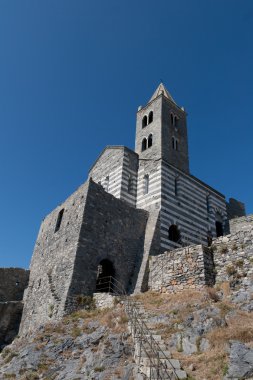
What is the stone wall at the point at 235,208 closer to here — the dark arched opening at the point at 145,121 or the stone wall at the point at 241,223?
the stone wall at the point at 241,223

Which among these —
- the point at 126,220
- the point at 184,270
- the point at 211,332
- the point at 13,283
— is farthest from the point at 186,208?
the point at 13,283

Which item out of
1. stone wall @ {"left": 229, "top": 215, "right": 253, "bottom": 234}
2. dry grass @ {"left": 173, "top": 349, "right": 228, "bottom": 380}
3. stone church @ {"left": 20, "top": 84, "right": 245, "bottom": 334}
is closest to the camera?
dry grass @ {"left": 173, "top": 349, "right": 228, "bottom": 380}

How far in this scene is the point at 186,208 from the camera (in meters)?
27.6

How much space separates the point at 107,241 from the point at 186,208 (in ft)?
27.6

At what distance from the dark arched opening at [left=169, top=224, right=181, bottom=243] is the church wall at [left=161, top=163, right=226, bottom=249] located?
29 centimetres

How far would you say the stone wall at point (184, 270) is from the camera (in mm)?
17734

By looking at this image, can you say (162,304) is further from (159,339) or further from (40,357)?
(40,357)

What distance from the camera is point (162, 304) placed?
1700 cm

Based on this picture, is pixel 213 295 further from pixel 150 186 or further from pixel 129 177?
pixel 129 177

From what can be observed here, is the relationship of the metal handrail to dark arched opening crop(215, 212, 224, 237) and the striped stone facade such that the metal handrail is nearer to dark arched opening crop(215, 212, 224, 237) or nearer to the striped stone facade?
the striped stone facade

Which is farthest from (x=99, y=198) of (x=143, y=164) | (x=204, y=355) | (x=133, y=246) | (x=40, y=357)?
(x=204, y=355)

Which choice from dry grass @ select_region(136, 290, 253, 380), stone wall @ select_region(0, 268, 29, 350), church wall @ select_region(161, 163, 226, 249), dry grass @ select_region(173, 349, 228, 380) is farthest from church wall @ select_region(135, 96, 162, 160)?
dry grass @ select_region(173, 349, 228, 380)

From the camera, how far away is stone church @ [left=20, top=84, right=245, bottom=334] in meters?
21.0

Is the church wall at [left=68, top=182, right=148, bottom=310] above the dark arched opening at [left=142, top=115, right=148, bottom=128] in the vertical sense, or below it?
below
